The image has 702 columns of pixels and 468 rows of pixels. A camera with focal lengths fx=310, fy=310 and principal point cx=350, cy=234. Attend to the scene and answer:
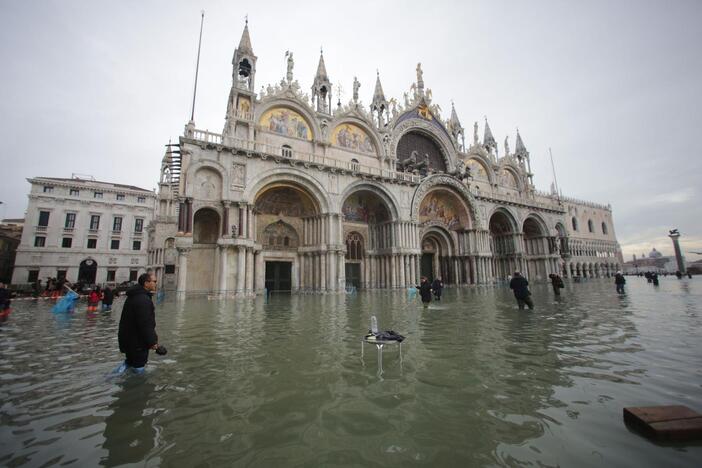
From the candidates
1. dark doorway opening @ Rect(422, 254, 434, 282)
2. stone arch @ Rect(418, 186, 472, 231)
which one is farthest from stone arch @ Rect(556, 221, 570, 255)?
dark doorway opening @ Rect(422, 254, 434, 282)

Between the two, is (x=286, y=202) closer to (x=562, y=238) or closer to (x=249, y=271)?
(x=249, y=271)

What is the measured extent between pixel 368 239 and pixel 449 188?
32.3ft

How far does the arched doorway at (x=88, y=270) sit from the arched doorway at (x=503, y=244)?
161 ft

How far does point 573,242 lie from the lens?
181 ft

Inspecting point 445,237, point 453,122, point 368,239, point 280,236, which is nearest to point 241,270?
point 280,236

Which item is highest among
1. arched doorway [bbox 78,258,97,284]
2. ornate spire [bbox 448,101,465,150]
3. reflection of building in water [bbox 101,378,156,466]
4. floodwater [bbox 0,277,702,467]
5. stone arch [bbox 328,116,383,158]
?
ornate spire [bbox 448,101,465,150]

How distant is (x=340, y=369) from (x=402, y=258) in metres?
21.7

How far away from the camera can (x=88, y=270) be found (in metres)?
39.2

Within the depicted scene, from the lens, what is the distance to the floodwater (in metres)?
2.29

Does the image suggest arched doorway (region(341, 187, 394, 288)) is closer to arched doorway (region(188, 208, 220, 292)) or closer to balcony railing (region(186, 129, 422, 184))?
balcony railing (region(186, 129, 422, 184))

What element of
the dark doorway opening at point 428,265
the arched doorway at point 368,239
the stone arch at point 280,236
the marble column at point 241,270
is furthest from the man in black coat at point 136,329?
the dark doorway opening at point 428,265

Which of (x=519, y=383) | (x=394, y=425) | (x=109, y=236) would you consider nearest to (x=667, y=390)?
(x=519, y=383)

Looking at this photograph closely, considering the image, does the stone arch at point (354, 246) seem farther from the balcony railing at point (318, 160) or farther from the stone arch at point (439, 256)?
the stone arch at point (439, 256)

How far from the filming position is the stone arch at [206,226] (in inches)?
789
